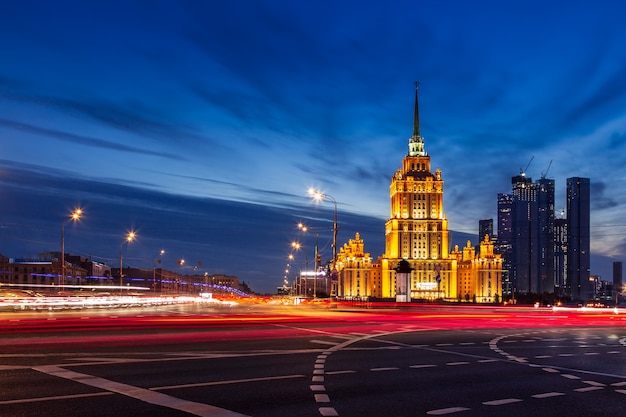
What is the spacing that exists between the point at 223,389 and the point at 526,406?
4988mm

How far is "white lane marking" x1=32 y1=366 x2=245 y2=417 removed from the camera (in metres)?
9.97

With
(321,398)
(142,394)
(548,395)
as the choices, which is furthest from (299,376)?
(548,395)

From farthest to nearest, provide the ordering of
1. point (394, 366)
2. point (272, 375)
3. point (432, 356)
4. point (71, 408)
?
1. point (432, 356)
2. point (394, 366)
3. point (272, 375)
4. point (71, 408)

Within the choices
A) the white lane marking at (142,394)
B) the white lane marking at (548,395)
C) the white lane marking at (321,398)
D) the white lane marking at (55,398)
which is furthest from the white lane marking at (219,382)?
the white lane marking at (548,395)

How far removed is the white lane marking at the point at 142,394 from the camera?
997 centimetres

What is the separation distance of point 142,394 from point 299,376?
359 cm

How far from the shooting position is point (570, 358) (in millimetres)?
18875

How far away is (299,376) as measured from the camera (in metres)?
14.0

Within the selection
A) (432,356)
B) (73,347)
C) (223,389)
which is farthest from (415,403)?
(73,347)

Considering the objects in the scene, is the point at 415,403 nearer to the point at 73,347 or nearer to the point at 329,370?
the point at 329,370

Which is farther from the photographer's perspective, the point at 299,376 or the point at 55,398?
the point at 299,376

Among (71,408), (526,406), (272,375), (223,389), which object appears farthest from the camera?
(272,375)

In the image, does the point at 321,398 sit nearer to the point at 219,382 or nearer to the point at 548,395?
the point at 219,382

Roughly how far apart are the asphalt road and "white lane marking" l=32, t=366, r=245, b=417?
2 cm
